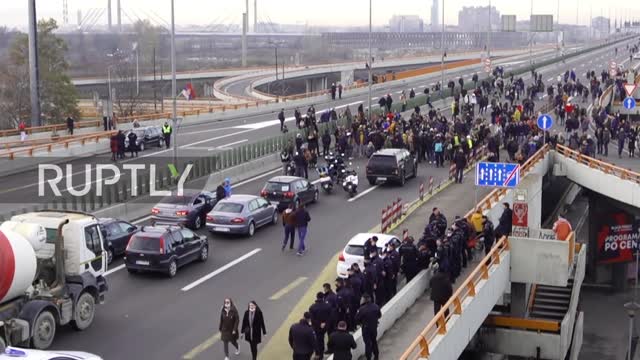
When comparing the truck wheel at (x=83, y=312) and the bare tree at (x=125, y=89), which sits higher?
the bare tree at (x=125, y=89)

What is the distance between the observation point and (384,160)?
1416 inches

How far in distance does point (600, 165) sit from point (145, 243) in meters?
19.6

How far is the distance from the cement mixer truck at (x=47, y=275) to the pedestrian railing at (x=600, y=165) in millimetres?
20571

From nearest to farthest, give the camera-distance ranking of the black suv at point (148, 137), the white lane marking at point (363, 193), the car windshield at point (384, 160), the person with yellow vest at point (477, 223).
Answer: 1. the person with yellow vest at point (477, 223)
2. the white lane marking at point (363, 193)
3. the car windshield at point (384, 160)
4. the black suv at point (148, 137)

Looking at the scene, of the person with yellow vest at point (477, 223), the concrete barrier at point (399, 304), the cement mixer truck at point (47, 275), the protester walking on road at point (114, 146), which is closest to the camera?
the cement mixer truck at point (47, 275)

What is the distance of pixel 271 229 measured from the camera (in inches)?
1126

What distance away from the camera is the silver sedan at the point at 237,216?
26.8 meters

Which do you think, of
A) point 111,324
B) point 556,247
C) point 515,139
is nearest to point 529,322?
point 556,247

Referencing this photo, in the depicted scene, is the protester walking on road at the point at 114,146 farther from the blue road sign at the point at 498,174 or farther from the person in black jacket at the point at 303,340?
the person in black jacket at the point at 303,340

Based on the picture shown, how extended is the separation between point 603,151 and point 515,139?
4448mm

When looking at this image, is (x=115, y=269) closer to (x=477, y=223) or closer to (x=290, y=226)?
(x=290, y=226)

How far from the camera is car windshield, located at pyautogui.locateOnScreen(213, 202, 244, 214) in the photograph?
88.9 ft

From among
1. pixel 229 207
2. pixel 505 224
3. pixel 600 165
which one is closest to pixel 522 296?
pixel 505 224

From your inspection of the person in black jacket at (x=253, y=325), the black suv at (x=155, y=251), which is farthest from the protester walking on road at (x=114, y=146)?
the person in black jacket at (x=253, y=325)
